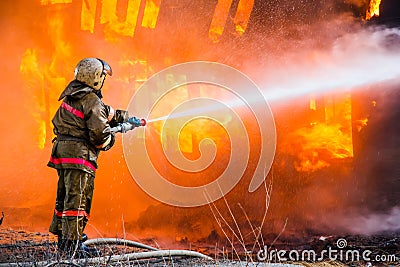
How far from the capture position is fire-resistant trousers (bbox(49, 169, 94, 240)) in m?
4.68

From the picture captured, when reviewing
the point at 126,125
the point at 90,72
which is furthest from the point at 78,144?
the point at 90,72

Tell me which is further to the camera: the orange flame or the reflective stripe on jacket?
the orange flame

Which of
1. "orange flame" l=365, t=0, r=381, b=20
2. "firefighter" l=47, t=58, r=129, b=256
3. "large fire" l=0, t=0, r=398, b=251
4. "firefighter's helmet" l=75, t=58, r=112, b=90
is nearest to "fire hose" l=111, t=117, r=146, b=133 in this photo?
"firefighter" l=47, t=58, r=129, b=256

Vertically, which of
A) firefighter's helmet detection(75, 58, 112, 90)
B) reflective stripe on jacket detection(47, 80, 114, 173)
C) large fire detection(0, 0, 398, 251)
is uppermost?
large fire detection(0, 0, 398, 251)

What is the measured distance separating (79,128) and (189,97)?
5.04 metres

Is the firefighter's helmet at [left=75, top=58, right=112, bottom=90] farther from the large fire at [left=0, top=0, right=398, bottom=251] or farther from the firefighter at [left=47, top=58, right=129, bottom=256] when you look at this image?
the large fire at [left=0, top=0, right=398, bottom=251]

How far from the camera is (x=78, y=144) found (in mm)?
4754

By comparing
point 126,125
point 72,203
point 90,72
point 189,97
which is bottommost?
point 72,203

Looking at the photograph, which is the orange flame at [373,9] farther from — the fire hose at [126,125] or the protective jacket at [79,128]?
the protective jacket at [79,128]

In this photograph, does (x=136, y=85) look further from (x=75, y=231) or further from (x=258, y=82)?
(x=75, y=231)

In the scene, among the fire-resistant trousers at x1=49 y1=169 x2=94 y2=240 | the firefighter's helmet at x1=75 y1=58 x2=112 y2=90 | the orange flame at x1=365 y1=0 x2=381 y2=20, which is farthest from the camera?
the orange flame at x1=365 y1=0 x2=381 y2=20

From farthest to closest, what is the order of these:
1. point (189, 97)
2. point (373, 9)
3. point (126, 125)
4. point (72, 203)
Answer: point (189, 97) < point (373, 9) < point (126, 125) < point (72, 203)

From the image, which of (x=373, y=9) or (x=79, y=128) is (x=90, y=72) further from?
(x=373, y=9)

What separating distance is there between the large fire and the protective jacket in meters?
4.27
